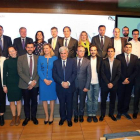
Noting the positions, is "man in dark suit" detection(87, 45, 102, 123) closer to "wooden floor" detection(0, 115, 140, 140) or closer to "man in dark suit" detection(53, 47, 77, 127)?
"wooden floor" detection(0, 115, 140, 140)

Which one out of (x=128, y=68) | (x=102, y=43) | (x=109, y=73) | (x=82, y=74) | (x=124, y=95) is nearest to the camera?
(x=82, y=74)

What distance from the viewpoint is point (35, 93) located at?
10.4 ft

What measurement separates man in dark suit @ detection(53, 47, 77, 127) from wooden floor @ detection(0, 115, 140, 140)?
0.42 meters

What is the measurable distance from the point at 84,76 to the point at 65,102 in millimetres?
644

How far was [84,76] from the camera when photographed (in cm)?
315

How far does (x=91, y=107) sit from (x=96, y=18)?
11.2ft

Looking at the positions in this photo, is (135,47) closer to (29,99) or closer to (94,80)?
(94,80)

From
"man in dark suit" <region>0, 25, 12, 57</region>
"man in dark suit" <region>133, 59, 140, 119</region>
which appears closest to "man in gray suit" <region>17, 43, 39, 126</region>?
"man in dark suit" <region>0, 25, 12, 57</region>

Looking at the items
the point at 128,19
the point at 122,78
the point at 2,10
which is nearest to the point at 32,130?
the point at 122,78

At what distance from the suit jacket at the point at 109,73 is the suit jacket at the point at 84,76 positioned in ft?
1.00

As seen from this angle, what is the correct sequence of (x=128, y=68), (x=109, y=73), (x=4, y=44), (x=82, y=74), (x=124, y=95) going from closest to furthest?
(x=82, y=74) < (x=109, y=73) < (x=128, y=68) < (x=124, y=95) < (x=4, y=44)

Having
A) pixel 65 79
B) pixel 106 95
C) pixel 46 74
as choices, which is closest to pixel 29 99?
pixel 46 74

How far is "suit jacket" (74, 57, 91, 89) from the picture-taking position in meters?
3.12

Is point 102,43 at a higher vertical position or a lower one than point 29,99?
higher
